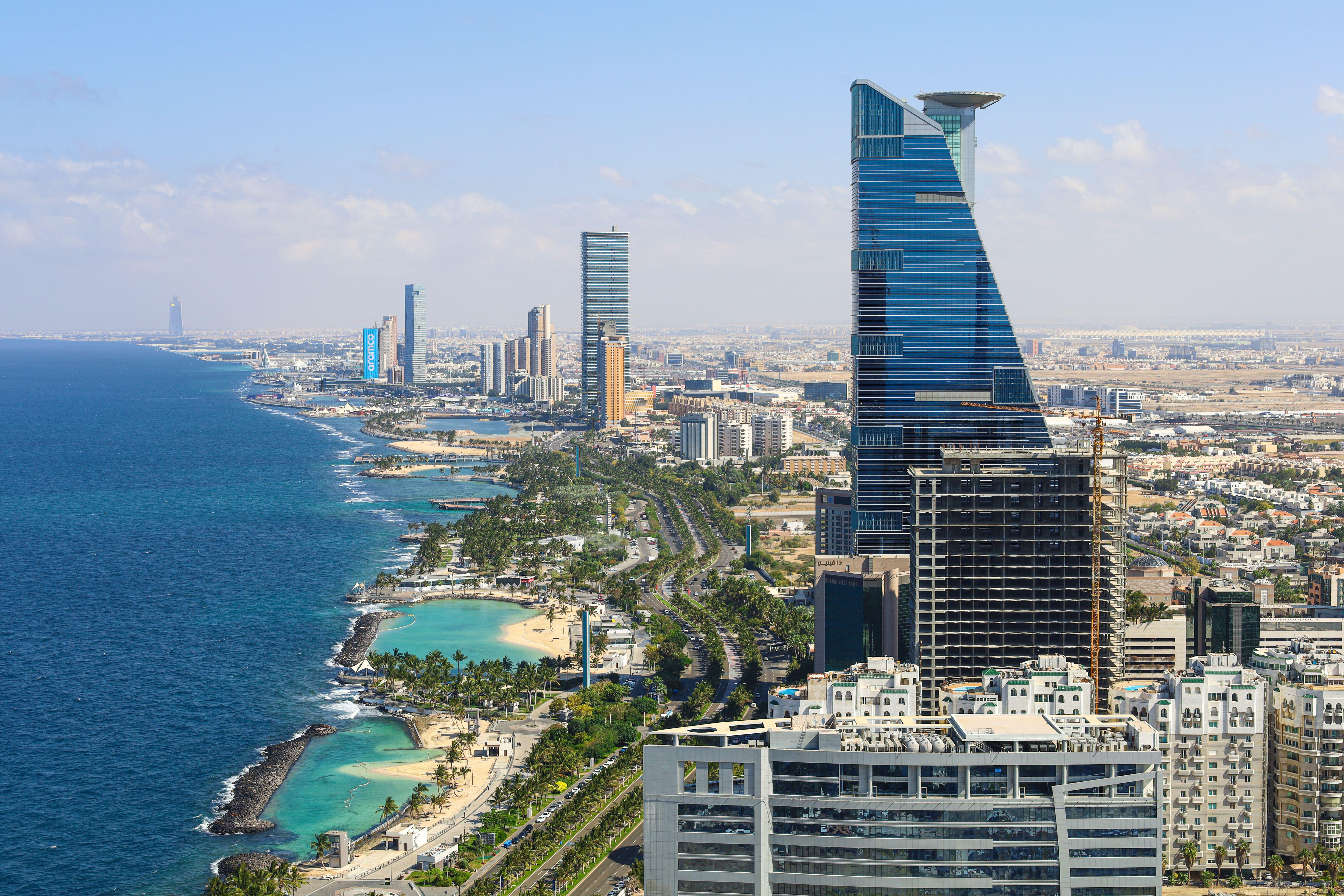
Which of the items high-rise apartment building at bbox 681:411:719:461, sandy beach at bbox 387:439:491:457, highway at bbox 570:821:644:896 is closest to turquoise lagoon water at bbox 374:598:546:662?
highway at bbox 570:821:644:896

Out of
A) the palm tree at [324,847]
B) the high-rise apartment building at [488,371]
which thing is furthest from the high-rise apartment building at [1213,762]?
the high-rise apartment building at [488,371]

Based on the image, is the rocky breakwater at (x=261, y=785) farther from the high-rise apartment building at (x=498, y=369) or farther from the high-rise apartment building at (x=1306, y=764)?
the high-rise apartment building at (x=498, y=369)

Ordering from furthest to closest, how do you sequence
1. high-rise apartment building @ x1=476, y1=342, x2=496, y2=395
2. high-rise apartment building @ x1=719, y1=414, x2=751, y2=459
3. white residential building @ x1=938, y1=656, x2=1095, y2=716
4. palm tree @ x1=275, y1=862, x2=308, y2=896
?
high-rise apartment building @ x1=476, y1=342, x2=496, y2=395, high-rise apartment building @ x1=719, y1=414, x2=751, y2=459, palm tree @ x1=275, y1=862, x2=308, y2=896, white residential building @ x1=938, y1=656, x2=1095, y2=716

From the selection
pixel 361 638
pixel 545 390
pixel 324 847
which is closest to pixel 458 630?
pixel 361 638

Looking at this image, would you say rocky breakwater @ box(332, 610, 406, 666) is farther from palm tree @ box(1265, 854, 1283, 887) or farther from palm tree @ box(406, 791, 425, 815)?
palm tree @ box(1265, 854, 1283, 887)

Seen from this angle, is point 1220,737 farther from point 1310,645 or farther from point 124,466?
point 124,466
